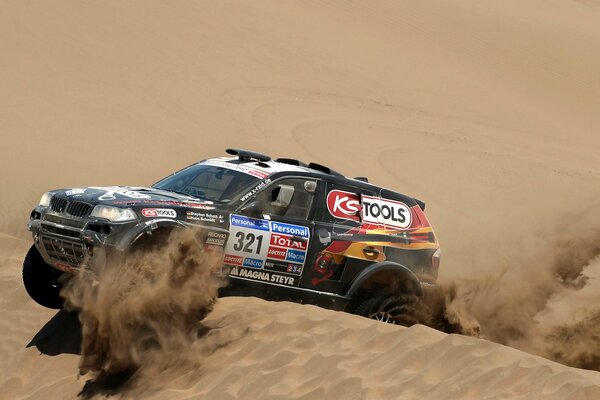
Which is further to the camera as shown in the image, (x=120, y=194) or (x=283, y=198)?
(x=283, y=198)

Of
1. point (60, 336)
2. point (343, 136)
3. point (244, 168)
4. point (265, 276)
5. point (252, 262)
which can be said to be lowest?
point (60, 336)

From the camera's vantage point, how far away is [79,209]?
8266mm

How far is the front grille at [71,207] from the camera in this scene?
8203 millimetres

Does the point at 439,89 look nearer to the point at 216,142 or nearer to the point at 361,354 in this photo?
the point at 216,142

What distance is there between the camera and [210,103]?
80.7 ft

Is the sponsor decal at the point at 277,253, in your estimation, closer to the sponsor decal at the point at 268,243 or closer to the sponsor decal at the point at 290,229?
the sponsor decal at the point at 268,243

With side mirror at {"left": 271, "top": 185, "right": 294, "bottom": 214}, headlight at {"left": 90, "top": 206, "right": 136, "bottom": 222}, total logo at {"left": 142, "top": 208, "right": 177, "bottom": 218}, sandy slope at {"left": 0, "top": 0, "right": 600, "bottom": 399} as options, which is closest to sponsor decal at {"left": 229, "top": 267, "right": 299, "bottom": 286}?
sandy slope at {"left": 0, "top": 0, "right": 600, "bottom": 399}

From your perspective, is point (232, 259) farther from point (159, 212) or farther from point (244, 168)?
point (244, 168)

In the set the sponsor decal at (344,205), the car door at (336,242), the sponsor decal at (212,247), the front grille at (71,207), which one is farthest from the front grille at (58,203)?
the sponsor decal at (344,205)

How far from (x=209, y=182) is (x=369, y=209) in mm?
1658

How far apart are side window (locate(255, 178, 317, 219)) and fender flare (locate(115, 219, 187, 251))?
1.06 meters

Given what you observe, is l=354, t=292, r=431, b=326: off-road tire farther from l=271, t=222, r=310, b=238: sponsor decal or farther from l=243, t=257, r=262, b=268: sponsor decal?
l=243, t=257, r=262, b=268: sponsor decal

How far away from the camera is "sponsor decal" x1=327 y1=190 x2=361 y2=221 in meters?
9.49

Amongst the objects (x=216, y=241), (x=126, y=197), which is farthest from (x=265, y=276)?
(x=126, y=197)
